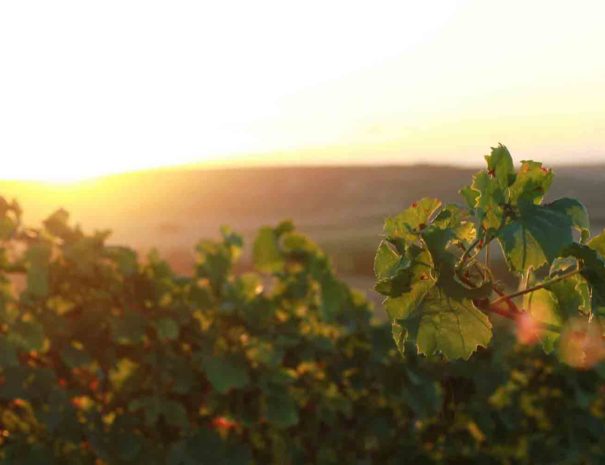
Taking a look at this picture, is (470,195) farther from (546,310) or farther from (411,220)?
(546,310)

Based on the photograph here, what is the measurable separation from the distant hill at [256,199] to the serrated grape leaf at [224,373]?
2208 centimetres

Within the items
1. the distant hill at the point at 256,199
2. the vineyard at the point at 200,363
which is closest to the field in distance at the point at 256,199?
the distant hill at the point at 256,199

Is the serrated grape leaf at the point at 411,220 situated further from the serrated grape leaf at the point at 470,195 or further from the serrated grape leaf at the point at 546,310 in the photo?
the serrated grape leaf at the point at 546,310

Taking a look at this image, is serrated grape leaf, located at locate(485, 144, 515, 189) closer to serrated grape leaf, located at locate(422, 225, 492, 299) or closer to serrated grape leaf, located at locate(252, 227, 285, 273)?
serrated grape leaf, located at locate(422, 225, 492, 299)

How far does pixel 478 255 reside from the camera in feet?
3.39

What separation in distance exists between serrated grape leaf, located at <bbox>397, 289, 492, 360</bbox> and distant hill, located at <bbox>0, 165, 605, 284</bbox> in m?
24.8

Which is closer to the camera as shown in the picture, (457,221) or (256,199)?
(457,221)

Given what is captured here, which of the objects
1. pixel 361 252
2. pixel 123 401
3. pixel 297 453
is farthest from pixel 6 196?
pixel 361 252

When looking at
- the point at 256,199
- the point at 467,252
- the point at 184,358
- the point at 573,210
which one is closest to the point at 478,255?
the point at 467,252

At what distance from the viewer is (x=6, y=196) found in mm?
3684

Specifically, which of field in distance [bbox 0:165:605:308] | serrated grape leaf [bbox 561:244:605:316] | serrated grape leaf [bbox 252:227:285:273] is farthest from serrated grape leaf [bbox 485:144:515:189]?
field in distance [bbox 0:165:605:308]

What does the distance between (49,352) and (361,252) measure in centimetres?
1658

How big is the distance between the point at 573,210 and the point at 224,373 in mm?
2871

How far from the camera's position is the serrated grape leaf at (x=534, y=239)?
37.2 inches
